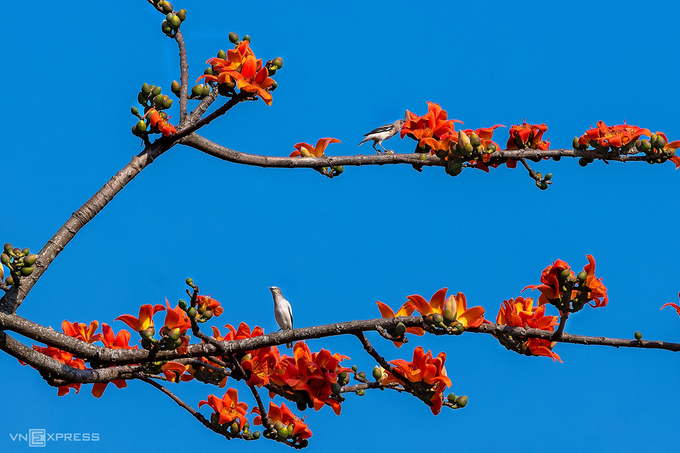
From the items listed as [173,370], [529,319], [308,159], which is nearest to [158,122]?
[308,159]

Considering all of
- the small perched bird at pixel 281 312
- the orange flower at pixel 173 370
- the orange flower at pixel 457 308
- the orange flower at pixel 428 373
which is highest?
the small perched bird at pixel 281 312

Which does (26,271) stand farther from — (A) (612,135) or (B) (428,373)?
(A) (612,135)

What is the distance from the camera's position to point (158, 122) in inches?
173

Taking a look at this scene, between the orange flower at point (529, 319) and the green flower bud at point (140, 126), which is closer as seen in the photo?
the orange flower at point (529, 319)

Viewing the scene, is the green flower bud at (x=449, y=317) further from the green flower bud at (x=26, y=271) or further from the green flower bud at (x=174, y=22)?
the green flower bud at (x=174, y=22)

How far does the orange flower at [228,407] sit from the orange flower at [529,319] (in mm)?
1944

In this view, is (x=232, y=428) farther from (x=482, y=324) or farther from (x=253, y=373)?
(x=482, y=324)

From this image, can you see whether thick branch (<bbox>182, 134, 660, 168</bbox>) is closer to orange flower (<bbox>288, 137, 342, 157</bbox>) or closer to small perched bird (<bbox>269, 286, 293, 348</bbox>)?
orange flower (<bbox>288, 137, 342, 157</bbox>)

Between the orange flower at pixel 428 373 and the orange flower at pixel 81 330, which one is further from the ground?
the orange flower at pixel 81 330

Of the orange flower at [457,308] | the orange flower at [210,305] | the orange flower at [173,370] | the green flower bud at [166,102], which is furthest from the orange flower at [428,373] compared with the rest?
the green flower bud at [166,102]

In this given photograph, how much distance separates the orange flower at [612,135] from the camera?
192 inches

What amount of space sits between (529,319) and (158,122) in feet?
8.56

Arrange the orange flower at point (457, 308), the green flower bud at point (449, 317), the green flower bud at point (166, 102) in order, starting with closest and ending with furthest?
the green flower bud at point (449, 317)
the orange flower at point (457, 308)
the green flower bud at point (166, 102)

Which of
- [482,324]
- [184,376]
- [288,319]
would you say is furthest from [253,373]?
[288,319]
